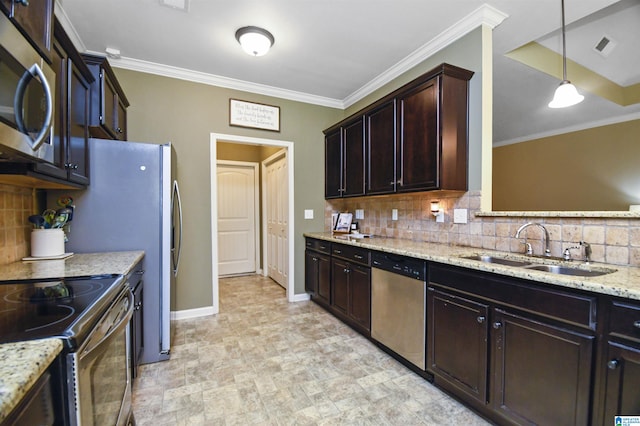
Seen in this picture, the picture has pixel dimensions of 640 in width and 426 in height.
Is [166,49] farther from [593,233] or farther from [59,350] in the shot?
[593,233]

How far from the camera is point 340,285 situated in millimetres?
3162

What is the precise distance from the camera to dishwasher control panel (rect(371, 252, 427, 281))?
210cm

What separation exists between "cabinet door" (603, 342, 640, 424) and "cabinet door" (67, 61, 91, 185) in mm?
2934

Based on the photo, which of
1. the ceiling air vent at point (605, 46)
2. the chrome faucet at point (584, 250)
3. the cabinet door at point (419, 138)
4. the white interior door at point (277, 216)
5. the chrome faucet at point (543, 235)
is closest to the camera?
the chrome faucet at point (584, 250)

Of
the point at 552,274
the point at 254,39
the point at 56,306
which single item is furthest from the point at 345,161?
the point at 56,306

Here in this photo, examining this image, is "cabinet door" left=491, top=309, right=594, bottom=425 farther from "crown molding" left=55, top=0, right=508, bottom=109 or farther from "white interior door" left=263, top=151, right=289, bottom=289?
"white interior door" left=263, top=151, right=289, bottom=289

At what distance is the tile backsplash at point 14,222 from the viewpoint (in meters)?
1.71

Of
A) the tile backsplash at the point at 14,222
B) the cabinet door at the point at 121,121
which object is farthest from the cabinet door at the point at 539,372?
the cabinet door at the point at 121,121

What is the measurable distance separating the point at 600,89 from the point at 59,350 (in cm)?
574

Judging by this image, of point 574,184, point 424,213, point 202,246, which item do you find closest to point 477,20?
point 424,213

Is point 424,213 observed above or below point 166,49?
below

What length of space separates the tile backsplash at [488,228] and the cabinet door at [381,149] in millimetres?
367

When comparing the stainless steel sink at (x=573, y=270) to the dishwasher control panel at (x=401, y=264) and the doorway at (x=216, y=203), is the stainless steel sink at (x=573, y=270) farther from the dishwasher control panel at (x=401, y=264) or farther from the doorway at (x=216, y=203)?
the doorway at (x=216, y=203)

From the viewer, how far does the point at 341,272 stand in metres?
3.13
